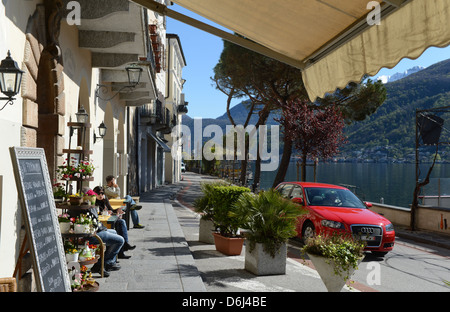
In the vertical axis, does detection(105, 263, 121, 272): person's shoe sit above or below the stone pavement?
above

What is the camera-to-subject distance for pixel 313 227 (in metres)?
10.8

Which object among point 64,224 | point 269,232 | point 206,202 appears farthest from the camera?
point 206,202

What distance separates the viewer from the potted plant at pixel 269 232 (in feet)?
26.2

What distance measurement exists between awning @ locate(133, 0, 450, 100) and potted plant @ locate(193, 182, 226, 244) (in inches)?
223

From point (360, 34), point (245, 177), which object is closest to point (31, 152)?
point (360, 34)

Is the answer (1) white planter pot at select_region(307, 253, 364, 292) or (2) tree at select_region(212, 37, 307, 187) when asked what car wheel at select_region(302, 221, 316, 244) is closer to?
(1) white planter pot at select_region(307, 253, 364, 292)

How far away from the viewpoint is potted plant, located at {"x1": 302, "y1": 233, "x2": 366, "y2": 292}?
581cm

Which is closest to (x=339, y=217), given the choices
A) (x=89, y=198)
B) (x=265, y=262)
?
(x=265, y=262)

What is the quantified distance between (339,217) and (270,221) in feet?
9.89

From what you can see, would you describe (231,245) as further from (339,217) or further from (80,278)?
(80,278)

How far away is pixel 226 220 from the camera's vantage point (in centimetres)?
963

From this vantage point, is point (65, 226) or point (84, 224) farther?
point (84, 224)

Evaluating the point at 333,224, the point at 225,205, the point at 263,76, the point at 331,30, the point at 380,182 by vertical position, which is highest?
the point at 263,76

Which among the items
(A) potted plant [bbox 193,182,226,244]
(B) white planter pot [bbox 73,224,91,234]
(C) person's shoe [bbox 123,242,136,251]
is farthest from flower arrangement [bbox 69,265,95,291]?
(A) potted plant [bbox 193,182,226,244]
